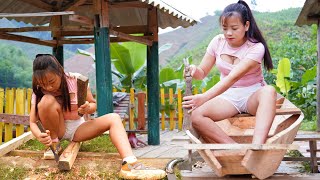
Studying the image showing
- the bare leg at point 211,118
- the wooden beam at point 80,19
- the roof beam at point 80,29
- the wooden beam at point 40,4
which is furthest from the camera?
the wooden beam at point 40,4

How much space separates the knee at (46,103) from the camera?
137 inches

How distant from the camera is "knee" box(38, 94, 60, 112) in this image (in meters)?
3.48

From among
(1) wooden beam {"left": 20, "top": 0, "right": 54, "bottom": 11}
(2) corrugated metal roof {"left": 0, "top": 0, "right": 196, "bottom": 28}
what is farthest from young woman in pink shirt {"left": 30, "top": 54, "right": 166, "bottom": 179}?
(1) wooden beam {"left": 20, "top": 0, "right": 54, "bottom": 11}

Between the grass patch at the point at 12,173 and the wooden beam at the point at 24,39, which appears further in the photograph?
the wooden beam at the point at 24,39

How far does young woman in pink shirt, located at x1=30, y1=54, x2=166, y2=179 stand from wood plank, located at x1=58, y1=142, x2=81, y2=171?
0.06 metres

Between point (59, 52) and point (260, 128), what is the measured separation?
223 inches

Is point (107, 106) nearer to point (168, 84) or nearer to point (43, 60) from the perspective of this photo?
point (43, 60)

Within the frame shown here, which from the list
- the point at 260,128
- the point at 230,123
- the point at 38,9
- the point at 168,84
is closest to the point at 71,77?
the point at 260,128

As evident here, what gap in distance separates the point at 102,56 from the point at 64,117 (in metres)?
3.18

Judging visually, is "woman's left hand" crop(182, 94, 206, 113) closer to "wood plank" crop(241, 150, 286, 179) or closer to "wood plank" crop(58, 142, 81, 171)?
"wood plank" crop(241, 150, 286, 179)

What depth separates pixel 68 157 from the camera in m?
3.54

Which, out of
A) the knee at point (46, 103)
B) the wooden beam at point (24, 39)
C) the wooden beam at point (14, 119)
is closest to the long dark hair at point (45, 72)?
the knee at point (46, 103)

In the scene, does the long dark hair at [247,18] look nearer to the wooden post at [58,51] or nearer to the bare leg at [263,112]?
the bare leg at [263,112]

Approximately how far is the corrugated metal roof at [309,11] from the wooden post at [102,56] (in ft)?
13.6
